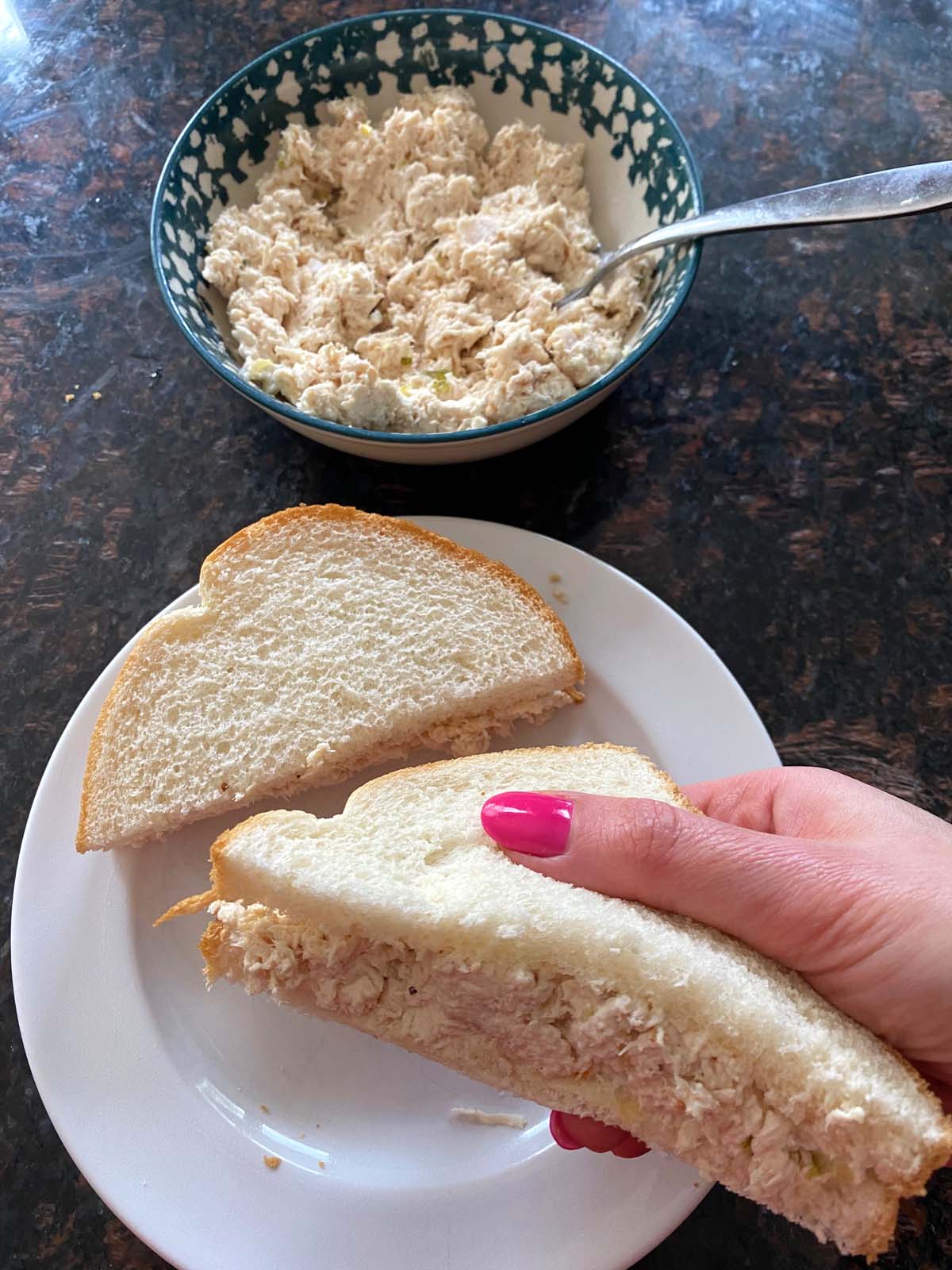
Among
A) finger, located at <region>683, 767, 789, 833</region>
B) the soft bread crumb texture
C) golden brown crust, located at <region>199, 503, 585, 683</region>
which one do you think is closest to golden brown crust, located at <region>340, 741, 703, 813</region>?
finger, located at <region>683, 767, 789, 833</region>

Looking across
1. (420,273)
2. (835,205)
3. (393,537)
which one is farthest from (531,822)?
(835,205)

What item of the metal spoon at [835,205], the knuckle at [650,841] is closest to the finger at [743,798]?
the knuckle at [650,841]

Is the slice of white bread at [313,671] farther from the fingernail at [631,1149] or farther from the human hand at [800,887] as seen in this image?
the fingernail at [631,1149]

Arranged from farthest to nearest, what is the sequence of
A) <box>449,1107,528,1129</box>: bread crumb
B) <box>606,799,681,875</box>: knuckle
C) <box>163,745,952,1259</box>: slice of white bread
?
<box>449,1107,528,1129</box>: bread crumb
<box>606,799,681,875</box>: knuckle
<box>163,745,952,1259</box>: slice of white bread

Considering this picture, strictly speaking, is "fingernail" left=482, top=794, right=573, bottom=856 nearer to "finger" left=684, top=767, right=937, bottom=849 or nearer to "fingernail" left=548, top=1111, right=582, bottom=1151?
"finger" left=684, top=767, right=937, bottom=849

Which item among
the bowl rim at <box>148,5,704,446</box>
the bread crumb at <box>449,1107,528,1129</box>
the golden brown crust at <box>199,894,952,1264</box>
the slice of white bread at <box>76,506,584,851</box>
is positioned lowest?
the bread crumb at <box>449,1107,528,1129</box>

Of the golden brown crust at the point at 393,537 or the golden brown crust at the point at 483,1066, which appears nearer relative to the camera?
the golden brown crust at the point at 483,1066

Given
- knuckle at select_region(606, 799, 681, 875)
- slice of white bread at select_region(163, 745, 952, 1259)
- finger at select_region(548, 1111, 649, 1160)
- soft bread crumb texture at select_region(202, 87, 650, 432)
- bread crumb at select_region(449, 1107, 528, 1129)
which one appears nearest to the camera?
slice of white bread at select_region(163, 745, 952, 1259)
